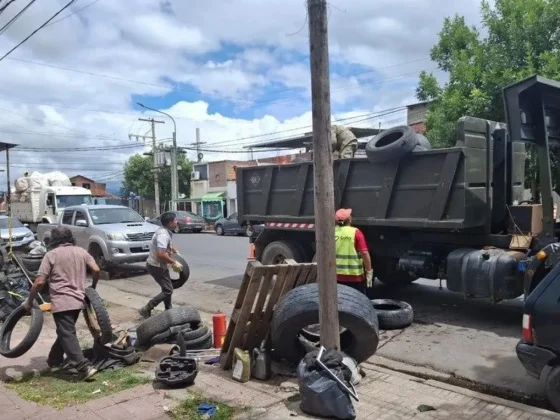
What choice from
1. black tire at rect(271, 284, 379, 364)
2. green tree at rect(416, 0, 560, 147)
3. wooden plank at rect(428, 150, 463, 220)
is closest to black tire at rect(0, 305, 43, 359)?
black tire at rect(271, 284, 379, 364)

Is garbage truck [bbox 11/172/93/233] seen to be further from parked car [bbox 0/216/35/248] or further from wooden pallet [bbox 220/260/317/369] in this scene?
wooden pallet [bbox 220/260/317/369]

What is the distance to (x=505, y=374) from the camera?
206 inches

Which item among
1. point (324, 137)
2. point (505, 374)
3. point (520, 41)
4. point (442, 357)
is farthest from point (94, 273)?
point (520, 41)

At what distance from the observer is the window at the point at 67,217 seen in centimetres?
1388

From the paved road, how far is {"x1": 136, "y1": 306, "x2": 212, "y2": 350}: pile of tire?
6.83 feet

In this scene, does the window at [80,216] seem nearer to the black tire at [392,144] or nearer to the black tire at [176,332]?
the black tire at [176,332]

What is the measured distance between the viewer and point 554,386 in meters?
4.12

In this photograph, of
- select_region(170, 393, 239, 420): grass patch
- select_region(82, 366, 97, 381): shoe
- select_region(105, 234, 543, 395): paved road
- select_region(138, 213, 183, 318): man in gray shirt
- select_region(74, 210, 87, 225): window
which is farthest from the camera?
select_region(74, 210, 87, 225): window

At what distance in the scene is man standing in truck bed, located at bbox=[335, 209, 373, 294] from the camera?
6590 mm

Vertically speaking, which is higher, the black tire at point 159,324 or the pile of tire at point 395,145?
the pile of tire at point 395,145

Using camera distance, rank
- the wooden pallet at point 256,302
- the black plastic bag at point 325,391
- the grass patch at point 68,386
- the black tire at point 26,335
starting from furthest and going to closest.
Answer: the black tire at point 26,335 < the wooden pallet at point 256,302 < the grass patch at point 68,386 < the black plastic bag at point 325,391

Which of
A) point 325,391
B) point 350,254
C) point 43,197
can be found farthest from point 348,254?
point 43,197

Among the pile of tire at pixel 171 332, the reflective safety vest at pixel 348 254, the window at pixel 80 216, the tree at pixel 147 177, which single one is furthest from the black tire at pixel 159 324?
the tree at pixel 147 177

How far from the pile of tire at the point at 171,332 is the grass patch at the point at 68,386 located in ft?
1.98
